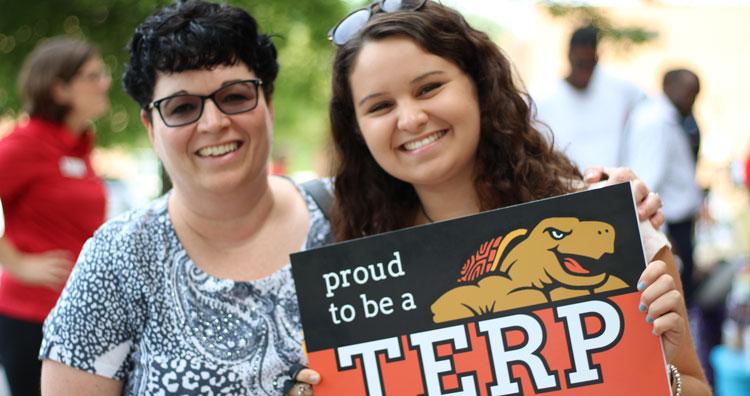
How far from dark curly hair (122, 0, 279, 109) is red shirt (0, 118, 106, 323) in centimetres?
194

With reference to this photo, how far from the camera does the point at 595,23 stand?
10.0m

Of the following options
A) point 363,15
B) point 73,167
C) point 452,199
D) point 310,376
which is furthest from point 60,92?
point 310,376

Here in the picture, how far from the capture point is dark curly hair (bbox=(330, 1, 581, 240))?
2.37 m

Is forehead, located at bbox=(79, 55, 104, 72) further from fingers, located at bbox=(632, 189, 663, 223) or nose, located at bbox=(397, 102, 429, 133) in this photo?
fingers, located at bbox=(632, 189, 663, 223)

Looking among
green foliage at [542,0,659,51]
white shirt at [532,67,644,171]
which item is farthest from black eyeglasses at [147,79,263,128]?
green foliage at [542,0,659,51]

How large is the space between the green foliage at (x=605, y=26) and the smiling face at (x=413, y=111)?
7.69 meters

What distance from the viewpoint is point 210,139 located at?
260 centimetres

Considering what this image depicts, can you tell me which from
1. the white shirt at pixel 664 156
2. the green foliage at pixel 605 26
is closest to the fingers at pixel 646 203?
the white shirt at pixel 664 156

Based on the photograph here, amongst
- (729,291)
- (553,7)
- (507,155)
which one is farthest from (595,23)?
(507,155)

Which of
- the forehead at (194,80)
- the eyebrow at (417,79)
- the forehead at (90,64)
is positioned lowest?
the eyebrow at (417,79)

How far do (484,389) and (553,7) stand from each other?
8138mm

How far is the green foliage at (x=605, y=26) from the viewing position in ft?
32.0

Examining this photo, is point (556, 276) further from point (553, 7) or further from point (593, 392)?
point (553, 7)

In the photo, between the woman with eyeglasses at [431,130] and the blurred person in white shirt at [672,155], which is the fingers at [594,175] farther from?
the blurred person in white shirt at [672,155]
